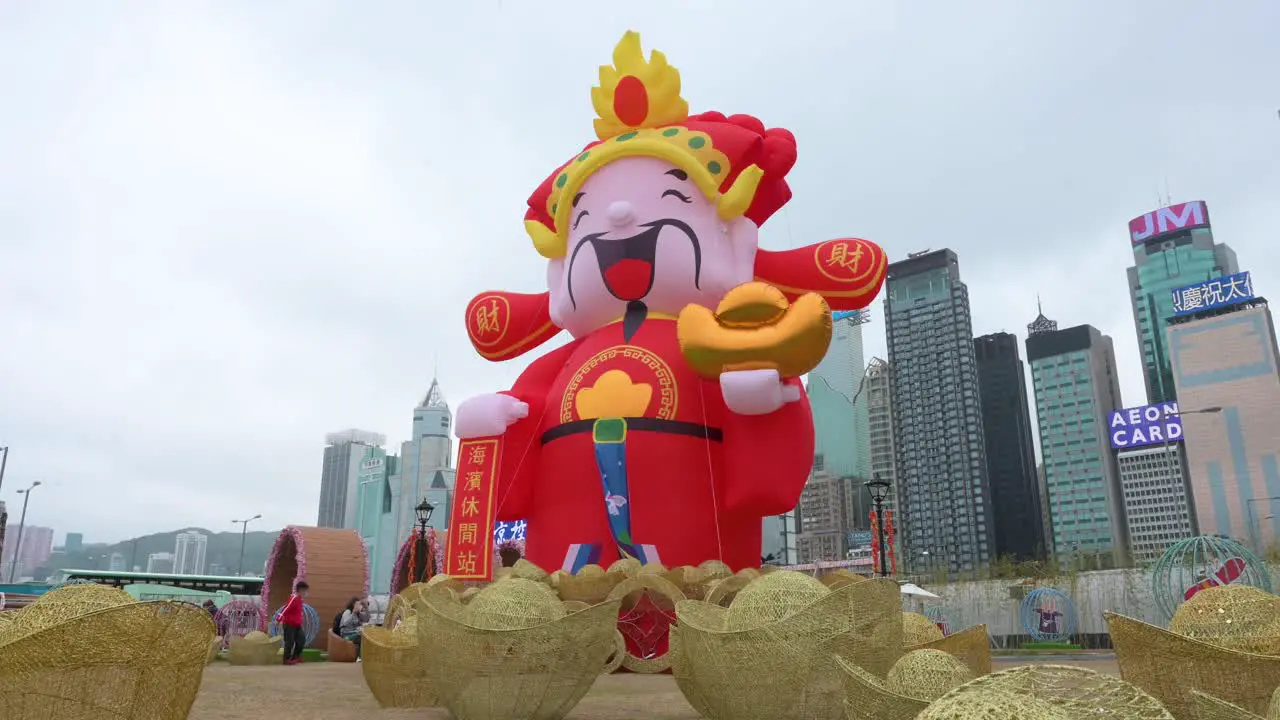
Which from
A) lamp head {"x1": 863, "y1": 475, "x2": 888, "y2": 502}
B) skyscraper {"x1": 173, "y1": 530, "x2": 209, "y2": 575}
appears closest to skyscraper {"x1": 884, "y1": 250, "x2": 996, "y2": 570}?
lamp head {"x1": 863, "y1": 475, "x2": 888, "y2": 502}

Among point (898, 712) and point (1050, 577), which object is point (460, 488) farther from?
point (1050, 577)

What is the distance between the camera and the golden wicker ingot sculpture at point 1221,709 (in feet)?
7.32

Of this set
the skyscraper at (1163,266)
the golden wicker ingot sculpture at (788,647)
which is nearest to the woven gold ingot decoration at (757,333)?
the golden wicker ingot sculpture at (788,647)

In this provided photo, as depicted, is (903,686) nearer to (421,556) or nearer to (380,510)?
(421,556)

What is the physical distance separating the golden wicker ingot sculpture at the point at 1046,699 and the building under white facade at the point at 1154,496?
68.4 meters

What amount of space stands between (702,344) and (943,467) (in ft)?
209

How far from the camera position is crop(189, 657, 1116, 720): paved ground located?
5398mm

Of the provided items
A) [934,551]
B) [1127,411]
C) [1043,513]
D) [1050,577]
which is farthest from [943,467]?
[1050,577]

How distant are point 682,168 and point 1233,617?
21.5 ft

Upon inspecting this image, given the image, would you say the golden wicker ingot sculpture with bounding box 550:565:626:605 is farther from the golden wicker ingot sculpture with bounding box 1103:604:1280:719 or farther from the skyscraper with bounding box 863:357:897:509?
the skyscraper with bounding box 863:357:897:509

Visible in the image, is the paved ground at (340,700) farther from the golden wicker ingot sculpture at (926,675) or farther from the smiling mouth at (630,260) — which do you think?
the smiling mouth at (630,260)

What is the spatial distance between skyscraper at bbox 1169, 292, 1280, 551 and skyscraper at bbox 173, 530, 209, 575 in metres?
95.3

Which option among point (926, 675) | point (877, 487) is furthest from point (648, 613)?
point (877, 487)

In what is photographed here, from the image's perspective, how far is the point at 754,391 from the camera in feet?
27.0
